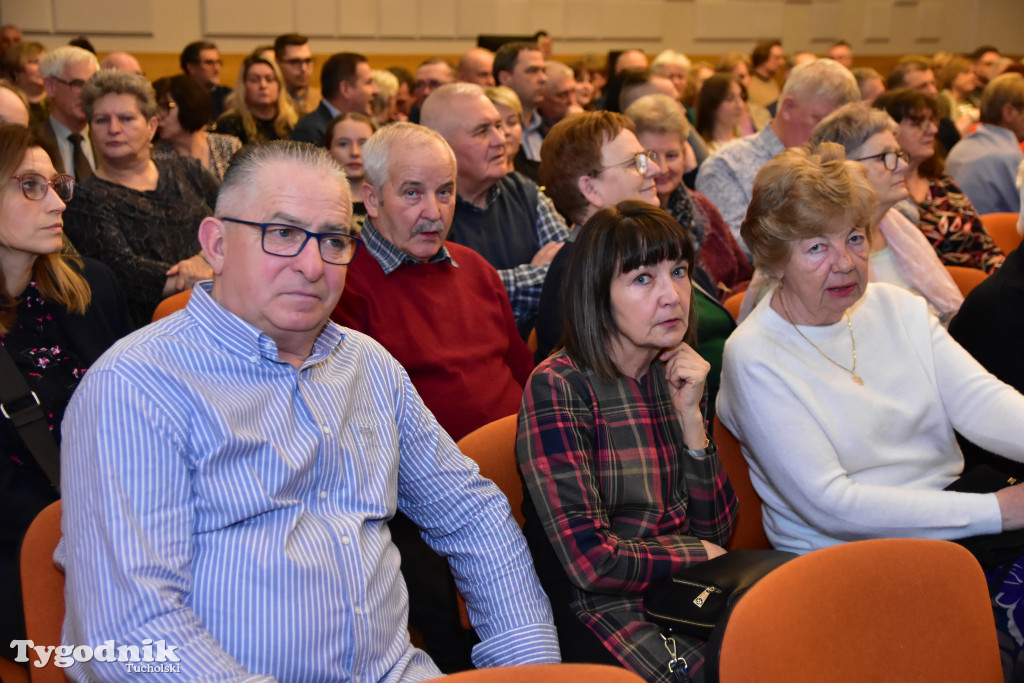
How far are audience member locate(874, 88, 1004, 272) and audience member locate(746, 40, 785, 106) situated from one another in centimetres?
496

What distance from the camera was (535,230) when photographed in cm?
348

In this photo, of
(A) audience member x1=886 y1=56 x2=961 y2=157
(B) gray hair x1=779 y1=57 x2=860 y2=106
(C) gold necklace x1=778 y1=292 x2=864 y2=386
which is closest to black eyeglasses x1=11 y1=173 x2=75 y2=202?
(C) gold necklace x1=778 y1=292 x2=864 y2=386

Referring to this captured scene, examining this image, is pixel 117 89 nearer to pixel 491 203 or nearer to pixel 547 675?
pixel 491 203

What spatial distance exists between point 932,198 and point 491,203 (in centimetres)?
194

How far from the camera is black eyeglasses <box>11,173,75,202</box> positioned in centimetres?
222

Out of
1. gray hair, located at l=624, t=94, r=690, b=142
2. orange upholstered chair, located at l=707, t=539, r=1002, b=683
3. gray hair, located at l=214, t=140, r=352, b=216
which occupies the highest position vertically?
gray hair, located at l=624, t=94, r=690, b=142

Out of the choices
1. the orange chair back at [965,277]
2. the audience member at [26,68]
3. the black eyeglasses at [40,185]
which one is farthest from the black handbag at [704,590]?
the audience member at [26,68]

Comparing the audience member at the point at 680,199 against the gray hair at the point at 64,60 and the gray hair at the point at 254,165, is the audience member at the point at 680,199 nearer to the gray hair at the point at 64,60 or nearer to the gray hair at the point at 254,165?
the gray hair at the point at 254,165

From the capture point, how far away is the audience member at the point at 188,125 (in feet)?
15.5

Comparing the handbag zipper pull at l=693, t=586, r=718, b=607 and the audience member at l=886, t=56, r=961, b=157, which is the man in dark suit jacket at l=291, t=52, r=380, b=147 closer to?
the audience member at l=886, t=56, r=961, b=157

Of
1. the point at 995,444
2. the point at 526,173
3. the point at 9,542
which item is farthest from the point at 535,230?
the point at 9,542

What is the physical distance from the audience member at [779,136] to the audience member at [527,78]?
1597 millimetres

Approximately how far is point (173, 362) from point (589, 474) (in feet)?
2.61

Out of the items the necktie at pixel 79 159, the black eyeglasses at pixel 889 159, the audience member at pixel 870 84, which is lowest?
the necktie at pixel 79 159
